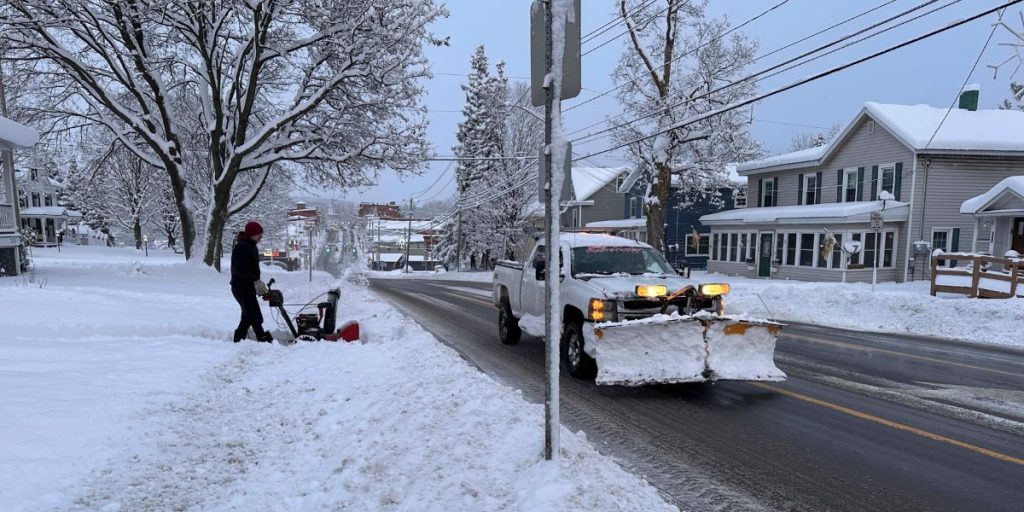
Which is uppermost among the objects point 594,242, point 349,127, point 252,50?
point 252,50

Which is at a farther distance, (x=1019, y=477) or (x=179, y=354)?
(x=179, y=354)

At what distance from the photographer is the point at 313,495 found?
3.57 metres

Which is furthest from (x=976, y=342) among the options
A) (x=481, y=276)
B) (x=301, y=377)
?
(x=481, y=276)

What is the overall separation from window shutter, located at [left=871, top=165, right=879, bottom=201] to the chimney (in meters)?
5.84

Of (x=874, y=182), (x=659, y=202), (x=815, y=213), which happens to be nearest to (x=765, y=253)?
(x=815, y=213)

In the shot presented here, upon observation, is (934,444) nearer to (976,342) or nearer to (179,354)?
(179,354)

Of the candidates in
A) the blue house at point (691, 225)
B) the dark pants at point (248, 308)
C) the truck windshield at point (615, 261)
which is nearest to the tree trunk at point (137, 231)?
the blue house at point (691, 225)

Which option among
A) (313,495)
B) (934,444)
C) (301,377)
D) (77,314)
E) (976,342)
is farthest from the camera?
(976,342)

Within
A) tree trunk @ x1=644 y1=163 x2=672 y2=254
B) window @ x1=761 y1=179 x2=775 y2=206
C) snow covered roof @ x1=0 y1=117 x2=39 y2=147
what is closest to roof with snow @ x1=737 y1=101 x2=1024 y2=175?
window @ x1=761 y1=179 x2=775 y2=206

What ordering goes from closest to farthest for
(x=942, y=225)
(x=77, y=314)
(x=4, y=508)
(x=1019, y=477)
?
(x=4, y=508), (x=1019, y=477), (x=77, y=314), (x=942, y=225)

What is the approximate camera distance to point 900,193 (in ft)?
80.1

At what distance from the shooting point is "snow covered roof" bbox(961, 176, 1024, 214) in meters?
19.3

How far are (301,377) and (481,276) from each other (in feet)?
97.3

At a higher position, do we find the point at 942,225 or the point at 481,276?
the point at 942,225
